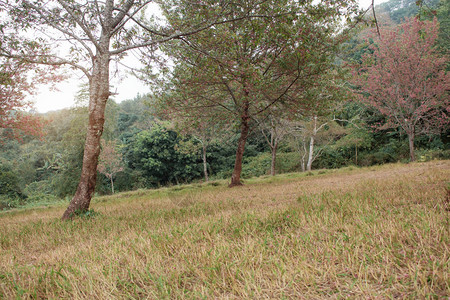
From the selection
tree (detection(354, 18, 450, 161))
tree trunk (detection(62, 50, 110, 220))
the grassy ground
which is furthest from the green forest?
the grassy ground

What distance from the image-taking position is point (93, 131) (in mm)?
5559

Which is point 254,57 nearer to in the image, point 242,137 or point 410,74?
point 242,137

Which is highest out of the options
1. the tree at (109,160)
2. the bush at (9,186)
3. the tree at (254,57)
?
the tree at (254,57)

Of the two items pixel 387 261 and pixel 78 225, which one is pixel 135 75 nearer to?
pixel 78 225

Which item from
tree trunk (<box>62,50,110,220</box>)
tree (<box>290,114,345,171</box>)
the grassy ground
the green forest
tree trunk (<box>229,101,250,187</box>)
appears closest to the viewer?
the grassy ground

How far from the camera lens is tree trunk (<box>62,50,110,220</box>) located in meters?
5.52

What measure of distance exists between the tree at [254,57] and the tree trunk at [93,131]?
7.18ft

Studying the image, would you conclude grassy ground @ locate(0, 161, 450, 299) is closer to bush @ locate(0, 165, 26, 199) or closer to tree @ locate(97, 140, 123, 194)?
tree @ locate(97, 140, 123, 194)

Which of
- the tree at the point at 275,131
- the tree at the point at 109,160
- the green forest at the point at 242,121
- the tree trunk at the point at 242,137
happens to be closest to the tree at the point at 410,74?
the green forest at the point at 242,121

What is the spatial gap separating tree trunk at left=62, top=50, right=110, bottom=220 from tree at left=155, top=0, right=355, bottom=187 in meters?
2.19

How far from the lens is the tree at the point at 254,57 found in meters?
5.62

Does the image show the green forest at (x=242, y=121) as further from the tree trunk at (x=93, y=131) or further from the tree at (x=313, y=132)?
the tree trunk at (x=93, y=131)

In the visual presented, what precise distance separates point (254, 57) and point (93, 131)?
639 centimetres

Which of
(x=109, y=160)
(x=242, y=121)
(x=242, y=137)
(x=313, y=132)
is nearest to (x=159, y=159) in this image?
(x=109, y=160)
